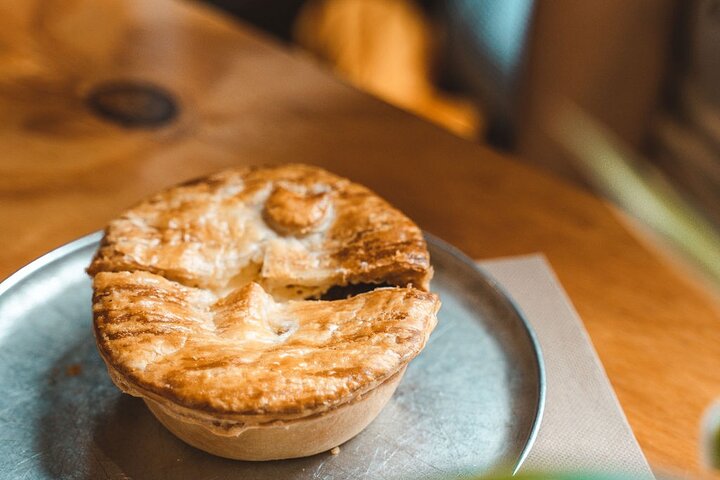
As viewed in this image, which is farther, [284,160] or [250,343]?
[284,160]

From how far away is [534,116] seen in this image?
2.48m

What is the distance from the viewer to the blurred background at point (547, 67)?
2.07m

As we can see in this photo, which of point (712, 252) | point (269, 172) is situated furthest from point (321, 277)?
point (712, 252)

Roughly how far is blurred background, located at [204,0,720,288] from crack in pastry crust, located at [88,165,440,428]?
649 millimetres

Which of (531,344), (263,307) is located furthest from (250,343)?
(531,344)

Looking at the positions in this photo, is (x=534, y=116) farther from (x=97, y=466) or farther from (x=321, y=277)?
(x=97, y=466)

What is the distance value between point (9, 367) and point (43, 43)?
1062 mm

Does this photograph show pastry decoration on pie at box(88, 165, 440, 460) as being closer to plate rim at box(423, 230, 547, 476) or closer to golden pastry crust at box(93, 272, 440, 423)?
golden pastry crust at box(93, 272, 440, 423)

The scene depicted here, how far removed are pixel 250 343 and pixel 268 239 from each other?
0.19 meters

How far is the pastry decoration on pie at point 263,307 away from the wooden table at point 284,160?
1.03 ft

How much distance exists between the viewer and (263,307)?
2.76 feet

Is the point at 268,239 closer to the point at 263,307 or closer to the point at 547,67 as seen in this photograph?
the point at 263,307

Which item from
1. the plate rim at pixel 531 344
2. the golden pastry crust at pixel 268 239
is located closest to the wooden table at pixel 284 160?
the plate rim at pixel 531 344

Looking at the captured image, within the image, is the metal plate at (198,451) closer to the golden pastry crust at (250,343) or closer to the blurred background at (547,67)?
the golden pastry crust at (250,343)
